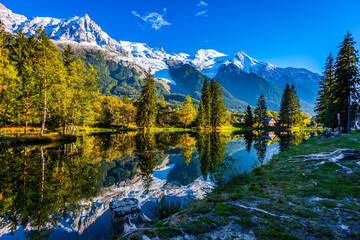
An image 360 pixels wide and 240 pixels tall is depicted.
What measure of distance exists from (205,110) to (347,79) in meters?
40.8

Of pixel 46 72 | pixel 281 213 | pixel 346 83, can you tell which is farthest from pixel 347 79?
pixel 46 72

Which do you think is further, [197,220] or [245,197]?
[245,197]

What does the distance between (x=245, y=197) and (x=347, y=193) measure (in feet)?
11.2

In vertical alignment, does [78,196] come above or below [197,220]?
below

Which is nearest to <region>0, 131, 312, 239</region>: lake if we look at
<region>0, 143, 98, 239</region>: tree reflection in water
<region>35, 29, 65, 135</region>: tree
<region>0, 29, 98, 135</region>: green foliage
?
<region>0, 143, 98, 239</region>: tree reflection in water

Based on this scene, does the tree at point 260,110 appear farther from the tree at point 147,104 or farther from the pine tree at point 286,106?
the tree at point 147,104

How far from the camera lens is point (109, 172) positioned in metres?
11.7

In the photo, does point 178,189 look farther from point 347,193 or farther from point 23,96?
point 23,96

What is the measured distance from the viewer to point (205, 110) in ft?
214

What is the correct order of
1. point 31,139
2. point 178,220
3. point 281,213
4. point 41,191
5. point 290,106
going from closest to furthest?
Answer: point 178,220
point 281,213
point 41,191
point 31,139
point 290,106

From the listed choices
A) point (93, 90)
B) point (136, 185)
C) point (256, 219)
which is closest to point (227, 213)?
Result: point (256, 219)

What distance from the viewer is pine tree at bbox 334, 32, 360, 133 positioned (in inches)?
1141

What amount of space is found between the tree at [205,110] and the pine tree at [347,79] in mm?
37763

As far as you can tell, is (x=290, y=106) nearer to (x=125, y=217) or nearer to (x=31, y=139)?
(x=125, y=217)
